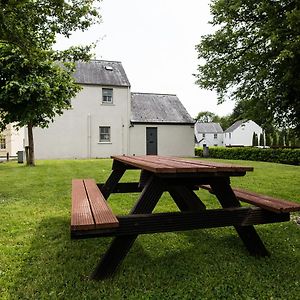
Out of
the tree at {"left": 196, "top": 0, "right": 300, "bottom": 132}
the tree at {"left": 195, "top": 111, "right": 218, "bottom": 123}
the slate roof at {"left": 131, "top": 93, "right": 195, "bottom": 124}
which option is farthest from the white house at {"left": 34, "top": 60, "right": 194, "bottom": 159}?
the tree at {"left": 195, "top": 111, "right": 218, "bottom": 123}

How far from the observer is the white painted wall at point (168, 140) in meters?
25.1

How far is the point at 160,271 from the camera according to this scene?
122 inches

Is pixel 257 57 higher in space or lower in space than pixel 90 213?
higher

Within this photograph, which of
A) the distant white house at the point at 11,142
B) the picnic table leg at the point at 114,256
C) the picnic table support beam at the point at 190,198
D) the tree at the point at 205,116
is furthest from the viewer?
the tree at the point at 205,116

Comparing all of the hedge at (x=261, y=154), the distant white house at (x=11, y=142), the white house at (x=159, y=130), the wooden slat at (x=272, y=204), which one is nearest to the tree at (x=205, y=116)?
the distant white house at (x=11, y=142)

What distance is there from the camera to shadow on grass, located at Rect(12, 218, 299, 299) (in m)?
2.67

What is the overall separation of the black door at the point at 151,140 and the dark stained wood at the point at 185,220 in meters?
22.2

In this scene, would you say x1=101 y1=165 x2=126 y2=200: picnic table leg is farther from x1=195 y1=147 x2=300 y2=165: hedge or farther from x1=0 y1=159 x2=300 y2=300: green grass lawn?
x1=195 y1=147 x2=300 y2=165: hedge

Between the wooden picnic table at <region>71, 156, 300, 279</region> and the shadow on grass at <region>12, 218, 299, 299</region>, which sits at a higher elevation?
the wooden picnic table at <region>71, 156, 300, 279</region>

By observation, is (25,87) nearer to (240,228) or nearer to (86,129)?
(240,228)

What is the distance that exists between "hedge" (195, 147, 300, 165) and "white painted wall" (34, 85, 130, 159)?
8.52 metres

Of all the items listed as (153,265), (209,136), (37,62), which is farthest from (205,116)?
(153,265)

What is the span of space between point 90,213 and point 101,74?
76.5 feet

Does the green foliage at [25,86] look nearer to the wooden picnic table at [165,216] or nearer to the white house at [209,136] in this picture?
the wooden picnic table at [165,216]
